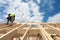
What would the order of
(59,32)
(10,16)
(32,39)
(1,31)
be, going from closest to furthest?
(59,32) → (1,31) → (10,16) → (32,39)

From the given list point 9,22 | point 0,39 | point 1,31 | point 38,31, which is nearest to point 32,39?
point 9,22

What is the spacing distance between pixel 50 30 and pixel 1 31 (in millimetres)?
1780

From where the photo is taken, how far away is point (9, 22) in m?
8.55

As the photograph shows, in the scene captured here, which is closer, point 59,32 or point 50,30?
point 59,32

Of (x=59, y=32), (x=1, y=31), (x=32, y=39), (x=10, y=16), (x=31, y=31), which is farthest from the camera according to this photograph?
(x=32, y=39)

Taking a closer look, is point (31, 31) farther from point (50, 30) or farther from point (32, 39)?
point (32, 39)

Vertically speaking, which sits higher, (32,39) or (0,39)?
(0,39)

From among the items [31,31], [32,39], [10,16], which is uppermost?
[10,16]

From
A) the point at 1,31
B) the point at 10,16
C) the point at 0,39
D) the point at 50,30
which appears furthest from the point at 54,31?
the point at 10,16

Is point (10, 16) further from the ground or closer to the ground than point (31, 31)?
further from the ground

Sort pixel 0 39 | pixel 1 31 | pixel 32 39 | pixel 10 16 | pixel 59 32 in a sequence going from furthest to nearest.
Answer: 1. pixel 32 39
2. pixel 10 16
3. pixel 1 31
4. pixel 59 32
5. pixel 0 39

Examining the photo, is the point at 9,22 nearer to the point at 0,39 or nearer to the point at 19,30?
the point at 19,30

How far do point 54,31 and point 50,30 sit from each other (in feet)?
0.64

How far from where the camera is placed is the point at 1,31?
4949 mm
